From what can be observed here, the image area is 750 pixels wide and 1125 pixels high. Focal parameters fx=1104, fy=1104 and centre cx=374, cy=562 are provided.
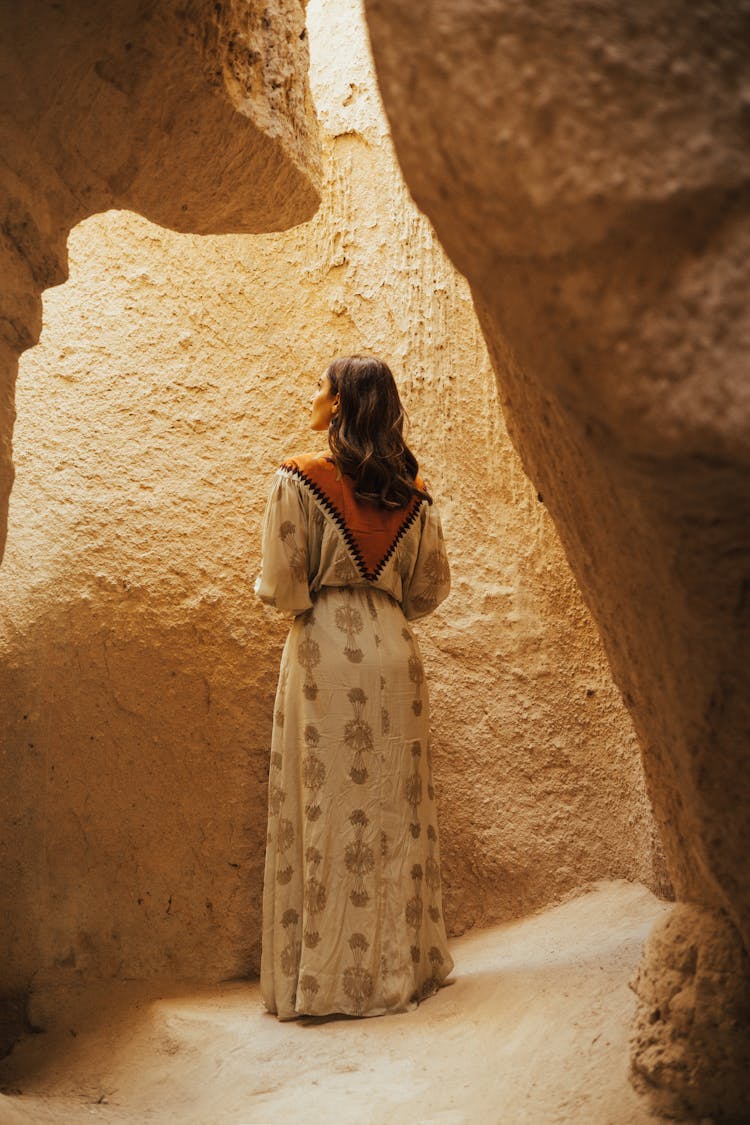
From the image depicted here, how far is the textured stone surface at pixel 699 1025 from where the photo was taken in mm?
2135

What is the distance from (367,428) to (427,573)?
1.85 feet

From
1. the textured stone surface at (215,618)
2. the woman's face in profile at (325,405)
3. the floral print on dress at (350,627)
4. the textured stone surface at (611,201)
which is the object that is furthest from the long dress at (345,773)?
the textured stone surface at (611,201)

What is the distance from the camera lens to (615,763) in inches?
169

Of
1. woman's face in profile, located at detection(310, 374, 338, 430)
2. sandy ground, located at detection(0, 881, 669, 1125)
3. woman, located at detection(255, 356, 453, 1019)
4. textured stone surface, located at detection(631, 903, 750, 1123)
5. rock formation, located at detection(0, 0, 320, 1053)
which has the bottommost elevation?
sandy ground, located at detection(0, 881, 669, 1125)

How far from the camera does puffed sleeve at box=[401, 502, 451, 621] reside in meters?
3.86

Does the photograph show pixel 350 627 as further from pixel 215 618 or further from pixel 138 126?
pixel 138 126

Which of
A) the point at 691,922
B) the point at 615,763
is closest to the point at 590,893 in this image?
the point at 615,763

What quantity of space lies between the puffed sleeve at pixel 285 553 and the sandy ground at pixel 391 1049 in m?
1.32

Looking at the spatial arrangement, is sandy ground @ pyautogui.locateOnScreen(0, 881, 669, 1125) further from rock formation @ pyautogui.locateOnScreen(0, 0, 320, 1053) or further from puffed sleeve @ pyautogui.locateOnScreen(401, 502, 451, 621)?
rock formation @ pyautogui.locateOnScreen(0, 0, 320, 1053)

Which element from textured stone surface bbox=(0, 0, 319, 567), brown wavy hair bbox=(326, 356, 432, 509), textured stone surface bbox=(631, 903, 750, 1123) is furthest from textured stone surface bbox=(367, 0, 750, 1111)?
brown wavy hair bbox=(326, 356, 432, 509)

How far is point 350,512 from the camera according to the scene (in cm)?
367

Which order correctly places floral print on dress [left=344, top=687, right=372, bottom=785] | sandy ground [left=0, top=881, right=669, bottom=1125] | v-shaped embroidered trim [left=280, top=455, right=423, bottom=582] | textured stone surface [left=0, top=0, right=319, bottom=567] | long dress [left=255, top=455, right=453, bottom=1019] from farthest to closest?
v-shaped embroidered trim [left=280, top=455, right=423, bottom=582] → floral print on dress [left=344, top=687, right=372, bottom=785] → long dress [left=255, top=455, right=453, bottom=1019] → textured stone surface [left=0, top=0, right=319, bottom=567] → sandy ground [left=0, top=881, right=669, bottom=1125]

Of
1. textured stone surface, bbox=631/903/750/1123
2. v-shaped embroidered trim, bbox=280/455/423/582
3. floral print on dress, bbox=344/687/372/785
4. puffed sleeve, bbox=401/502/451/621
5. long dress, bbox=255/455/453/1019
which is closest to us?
textured stone surface, bbox=631/903/750/1123

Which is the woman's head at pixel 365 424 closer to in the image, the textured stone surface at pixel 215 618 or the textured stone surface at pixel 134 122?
the textured stone surface at pixel 134 122
